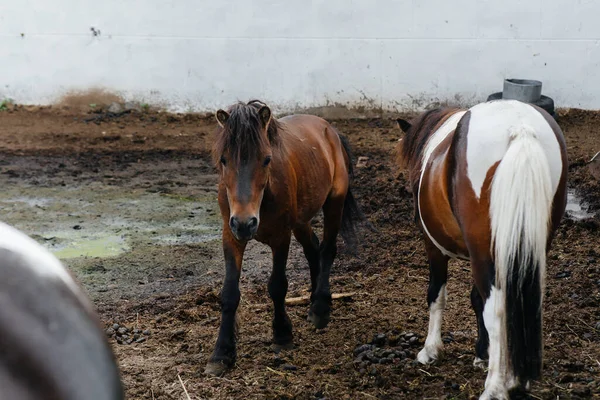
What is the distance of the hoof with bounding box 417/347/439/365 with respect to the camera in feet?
13.7

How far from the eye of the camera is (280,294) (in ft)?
15.0

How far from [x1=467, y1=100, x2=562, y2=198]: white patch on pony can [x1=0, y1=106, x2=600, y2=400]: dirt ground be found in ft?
3.60

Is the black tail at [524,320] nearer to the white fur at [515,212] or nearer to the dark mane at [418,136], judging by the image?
the white fur at [515,212]

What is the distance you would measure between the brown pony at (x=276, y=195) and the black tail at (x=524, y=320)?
1.42m

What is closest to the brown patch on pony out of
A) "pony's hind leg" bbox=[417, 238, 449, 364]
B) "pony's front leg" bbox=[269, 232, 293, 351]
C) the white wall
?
"pony's hind leg" bbox=[417, 238, 449, 364]

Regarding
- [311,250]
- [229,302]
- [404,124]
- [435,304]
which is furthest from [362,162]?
[229,302]

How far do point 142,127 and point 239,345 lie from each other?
6812 mm

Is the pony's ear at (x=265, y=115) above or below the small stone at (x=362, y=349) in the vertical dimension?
above

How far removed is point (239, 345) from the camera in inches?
183

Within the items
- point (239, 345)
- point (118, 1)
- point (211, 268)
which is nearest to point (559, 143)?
point (239, 345)

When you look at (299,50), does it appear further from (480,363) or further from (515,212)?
(515,212)

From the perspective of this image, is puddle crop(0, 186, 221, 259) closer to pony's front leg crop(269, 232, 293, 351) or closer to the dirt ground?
the dirt ground

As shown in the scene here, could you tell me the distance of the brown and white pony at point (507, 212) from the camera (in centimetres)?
316

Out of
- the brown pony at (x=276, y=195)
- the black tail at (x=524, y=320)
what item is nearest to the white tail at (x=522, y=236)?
the black tail at (x=524, y=320)
